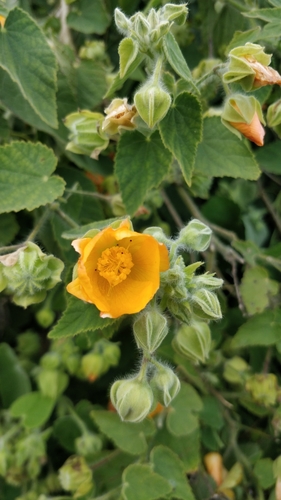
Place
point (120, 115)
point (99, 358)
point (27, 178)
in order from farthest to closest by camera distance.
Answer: point (99, 358) < point (27, 178) < point (120, 115)

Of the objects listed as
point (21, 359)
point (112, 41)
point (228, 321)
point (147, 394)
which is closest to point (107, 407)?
point (21, 359)

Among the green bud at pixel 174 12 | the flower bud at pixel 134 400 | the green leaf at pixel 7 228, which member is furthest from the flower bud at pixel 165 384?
the green bud at pixel 174 12

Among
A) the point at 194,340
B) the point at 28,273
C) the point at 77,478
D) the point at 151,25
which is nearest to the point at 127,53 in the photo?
the point at 151,25

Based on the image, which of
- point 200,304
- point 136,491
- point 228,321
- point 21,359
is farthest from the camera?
point 21,359

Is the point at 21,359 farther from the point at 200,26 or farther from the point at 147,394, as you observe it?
the point at 200,26

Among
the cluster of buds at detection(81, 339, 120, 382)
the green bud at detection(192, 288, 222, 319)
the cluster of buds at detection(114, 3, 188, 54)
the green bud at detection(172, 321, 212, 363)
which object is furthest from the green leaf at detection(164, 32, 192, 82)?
the cluster of buds at detection(81, 339, 120, 382)

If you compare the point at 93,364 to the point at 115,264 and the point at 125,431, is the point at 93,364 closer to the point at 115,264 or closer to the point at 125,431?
the point at 125,431
